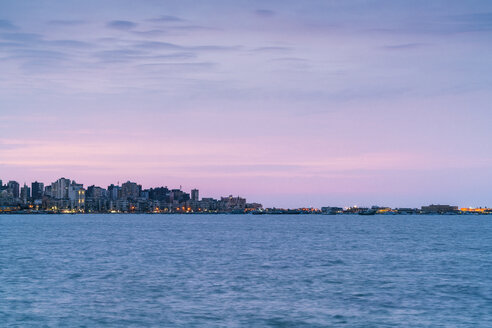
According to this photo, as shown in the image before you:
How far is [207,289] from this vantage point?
4084cm

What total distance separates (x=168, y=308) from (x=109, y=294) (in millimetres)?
6676

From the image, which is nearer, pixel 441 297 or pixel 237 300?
pixel 237 300

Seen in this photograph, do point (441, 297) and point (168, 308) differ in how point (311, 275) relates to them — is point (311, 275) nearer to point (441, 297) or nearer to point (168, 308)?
point (441, 297)

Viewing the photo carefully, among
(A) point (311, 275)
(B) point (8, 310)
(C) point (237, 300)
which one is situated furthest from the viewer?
(A) point (311, 275)

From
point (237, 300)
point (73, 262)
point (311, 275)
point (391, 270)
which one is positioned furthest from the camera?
point (73, 262)

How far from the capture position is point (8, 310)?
1281 inches

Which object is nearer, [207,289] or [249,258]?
[207,289]

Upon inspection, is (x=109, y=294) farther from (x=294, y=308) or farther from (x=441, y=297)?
(x=441, y=297)

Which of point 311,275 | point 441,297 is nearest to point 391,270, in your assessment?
point 311,275

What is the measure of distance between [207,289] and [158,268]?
14730 mm

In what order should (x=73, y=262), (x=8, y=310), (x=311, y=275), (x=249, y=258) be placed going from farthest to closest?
(x=249, y=258) → (x=73, y=262) → (x=311, y=275) → (x=8, y=310)

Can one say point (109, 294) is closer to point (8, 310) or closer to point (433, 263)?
point (8, 310)

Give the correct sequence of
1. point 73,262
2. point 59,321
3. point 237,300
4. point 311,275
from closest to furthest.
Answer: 1. point 59,321
2. point 237,300
3. point 311,275
4. point 73,262

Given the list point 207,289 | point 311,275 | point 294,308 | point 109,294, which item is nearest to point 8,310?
point 109,294
